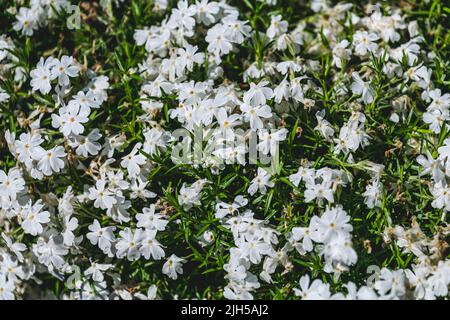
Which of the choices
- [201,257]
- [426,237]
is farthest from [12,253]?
[426,237]

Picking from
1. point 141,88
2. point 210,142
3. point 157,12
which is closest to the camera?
point 210,142

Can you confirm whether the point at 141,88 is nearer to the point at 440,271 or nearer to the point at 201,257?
the point at 201,257

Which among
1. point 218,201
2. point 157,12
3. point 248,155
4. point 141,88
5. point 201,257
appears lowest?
point 201,257

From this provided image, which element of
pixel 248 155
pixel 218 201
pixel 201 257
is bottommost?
pixel 201 257

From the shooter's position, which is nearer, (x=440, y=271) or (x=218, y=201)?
(x=440, y=271)

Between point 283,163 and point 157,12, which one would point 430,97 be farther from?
point 157,12

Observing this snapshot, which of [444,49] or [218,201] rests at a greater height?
[444,49]

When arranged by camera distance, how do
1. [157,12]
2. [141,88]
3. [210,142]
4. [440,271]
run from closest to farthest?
[440,271]
[210,142]
[141,88]
[157,12]

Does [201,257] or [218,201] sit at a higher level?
[218,201]

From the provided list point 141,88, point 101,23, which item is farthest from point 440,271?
point 101,23
